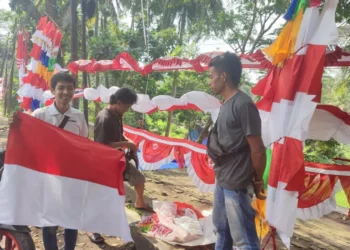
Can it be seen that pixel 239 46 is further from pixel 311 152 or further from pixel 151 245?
pixel 151 245

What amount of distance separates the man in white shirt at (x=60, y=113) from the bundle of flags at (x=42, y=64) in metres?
4.50

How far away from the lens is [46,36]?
6.82m

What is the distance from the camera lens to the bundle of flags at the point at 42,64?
676 cm

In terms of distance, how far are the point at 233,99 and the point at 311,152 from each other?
7095 millimetres

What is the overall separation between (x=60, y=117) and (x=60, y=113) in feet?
0.10

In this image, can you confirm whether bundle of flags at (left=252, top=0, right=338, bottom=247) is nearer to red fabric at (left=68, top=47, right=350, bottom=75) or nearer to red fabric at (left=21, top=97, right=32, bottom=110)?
red fabric at (left=68, top=47, right=350, bottom=75)

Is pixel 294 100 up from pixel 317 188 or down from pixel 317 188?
up

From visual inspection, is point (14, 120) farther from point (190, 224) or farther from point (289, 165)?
point (190, 224)

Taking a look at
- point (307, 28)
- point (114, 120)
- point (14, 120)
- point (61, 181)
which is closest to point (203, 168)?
point (114, 120)

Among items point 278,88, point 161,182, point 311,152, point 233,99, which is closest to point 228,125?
point 233,99

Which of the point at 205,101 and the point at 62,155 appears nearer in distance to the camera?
the point at 62,155

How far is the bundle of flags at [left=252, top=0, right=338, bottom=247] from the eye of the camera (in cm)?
211

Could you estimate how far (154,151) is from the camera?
4625 mm

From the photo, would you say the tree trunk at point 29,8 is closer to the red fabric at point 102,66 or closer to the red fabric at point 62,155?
the red fabric at point 102,66
